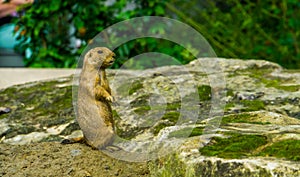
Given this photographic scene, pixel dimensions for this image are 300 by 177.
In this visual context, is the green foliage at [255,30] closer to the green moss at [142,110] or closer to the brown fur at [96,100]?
the green moss at [142,110]

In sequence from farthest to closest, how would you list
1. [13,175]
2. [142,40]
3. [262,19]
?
[262,19] < [142,40] < [13,175]

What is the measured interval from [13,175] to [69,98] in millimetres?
1178

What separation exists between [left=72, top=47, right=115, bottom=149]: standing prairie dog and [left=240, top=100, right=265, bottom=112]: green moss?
2.65 ft

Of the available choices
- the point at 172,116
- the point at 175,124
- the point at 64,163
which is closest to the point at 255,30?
the point at 172,116

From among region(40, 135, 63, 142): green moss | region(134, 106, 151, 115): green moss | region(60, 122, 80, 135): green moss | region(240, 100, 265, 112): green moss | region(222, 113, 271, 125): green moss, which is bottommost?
region(40, 135, 63, 142): green moss

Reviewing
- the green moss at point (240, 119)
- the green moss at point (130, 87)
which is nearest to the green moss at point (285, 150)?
the green moss at point (240, 119)

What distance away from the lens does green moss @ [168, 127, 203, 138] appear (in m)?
2.34

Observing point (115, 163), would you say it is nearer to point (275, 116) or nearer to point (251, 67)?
point (275, 116)

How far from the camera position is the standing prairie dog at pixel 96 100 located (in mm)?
2673

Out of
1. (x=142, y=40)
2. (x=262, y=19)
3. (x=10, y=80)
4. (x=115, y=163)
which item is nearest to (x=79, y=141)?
(x=115, y=163)

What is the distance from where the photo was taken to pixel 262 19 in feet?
23.4

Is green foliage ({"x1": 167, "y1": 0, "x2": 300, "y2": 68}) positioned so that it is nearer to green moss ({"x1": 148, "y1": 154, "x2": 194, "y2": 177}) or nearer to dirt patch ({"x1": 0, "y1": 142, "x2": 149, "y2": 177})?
dirt patch ({"x1": 0, "y1": 142, "x2": 149, "y2": 177})

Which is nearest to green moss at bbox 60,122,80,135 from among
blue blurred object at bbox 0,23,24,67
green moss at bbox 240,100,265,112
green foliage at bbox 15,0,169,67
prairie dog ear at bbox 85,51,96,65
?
prairie dog ear at bbox 85,51,96,65

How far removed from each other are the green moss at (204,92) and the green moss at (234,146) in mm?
1246
